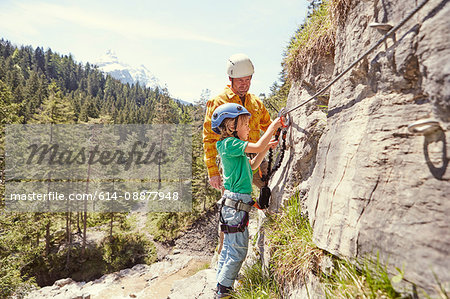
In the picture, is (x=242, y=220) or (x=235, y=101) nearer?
(x=242, y=220)

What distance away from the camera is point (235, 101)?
14.8ft

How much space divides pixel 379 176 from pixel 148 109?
103 metres

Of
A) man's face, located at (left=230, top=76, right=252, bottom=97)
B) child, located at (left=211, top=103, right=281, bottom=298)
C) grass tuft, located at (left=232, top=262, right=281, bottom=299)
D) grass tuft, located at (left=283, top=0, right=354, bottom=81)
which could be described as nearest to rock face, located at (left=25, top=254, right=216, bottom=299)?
grass tuft, located at (left=232, top=262, right=281, bottom=299)

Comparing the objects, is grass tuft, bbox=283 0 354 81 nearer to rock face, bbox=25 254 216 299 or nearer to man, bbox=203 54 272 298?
man, bbox=203 54 272 298

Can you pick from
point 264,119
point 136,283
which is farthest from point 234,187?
point 136,283

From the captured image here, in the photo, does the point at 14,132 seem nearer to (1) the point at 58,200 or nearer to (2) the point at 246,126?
(1) the point at 58,200

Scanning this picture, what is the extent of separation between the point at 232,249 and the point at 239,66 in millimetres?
3089

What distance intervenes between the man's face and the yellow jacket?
0.36 feet

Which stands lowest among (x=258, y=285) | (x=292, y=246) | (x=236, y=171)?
(x=258, y=285)

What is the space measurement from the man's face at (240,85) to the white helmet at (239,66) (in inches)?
4.5

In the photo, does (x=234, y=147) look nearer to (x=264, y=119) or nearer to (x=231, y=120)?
(x=231, y=120)

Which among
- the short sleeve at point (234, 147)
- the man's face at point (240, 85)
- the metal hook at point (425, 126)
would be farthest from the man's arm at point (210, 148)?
the metal hook at point (425, 126)

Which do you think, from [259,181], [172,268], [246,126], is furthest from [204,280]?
[172,268]

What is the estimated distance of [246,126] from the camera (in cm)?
357
